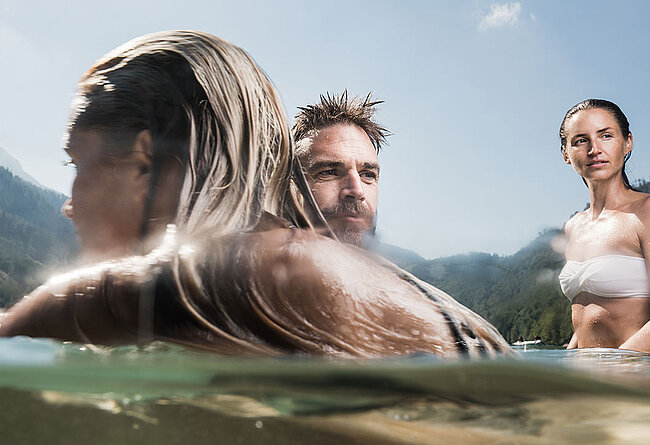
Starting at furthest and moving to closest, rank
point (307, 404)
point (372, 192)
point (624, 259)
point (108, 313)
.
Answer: point (624, 259) → point (372, 192) → point (307, 404) → point (108, 313)

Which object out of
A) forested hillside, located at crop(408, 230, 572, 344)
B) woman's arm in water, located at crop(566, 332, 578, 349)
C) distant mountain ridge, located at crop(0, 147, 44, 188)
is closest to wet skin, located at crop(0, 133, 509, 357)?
distant mountain ridge, located at crop(0, 147, 44, 188)

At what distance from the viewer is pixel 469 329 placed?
2.65 ft

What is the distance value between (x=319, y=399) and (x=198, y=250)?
0.31m

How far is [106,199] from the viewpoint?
767 millimetres

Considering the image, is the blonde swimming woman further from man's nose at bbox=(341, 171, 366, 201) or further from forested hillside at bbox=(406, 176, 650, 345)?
man's nose at bbox=(341, 171, 366, 201)

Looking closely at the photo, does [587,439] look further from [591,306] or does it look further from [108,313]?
[591,306]

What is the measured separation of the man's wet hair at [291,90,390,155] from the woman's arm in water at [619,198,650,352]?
2.88 ft

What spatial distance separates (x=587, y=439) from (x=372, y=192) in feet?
2.67

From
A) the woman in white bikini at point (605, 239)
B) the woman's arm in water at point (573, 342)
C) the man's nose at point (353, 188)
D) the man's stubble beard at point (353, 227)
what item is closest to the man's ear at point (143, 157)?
the man's stubble beard at point (353, 227)

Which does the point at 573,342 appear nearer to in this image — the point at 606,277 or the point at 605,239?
the point at 606,277

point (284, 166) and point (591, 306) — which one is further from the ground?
point (284, 166)

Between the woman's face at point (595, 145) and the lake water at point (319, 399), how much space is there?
92 cm

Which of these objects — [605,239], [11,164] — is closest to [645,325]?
[605,239]

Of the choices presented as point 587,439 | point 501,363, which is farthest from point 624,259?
point 501,363
